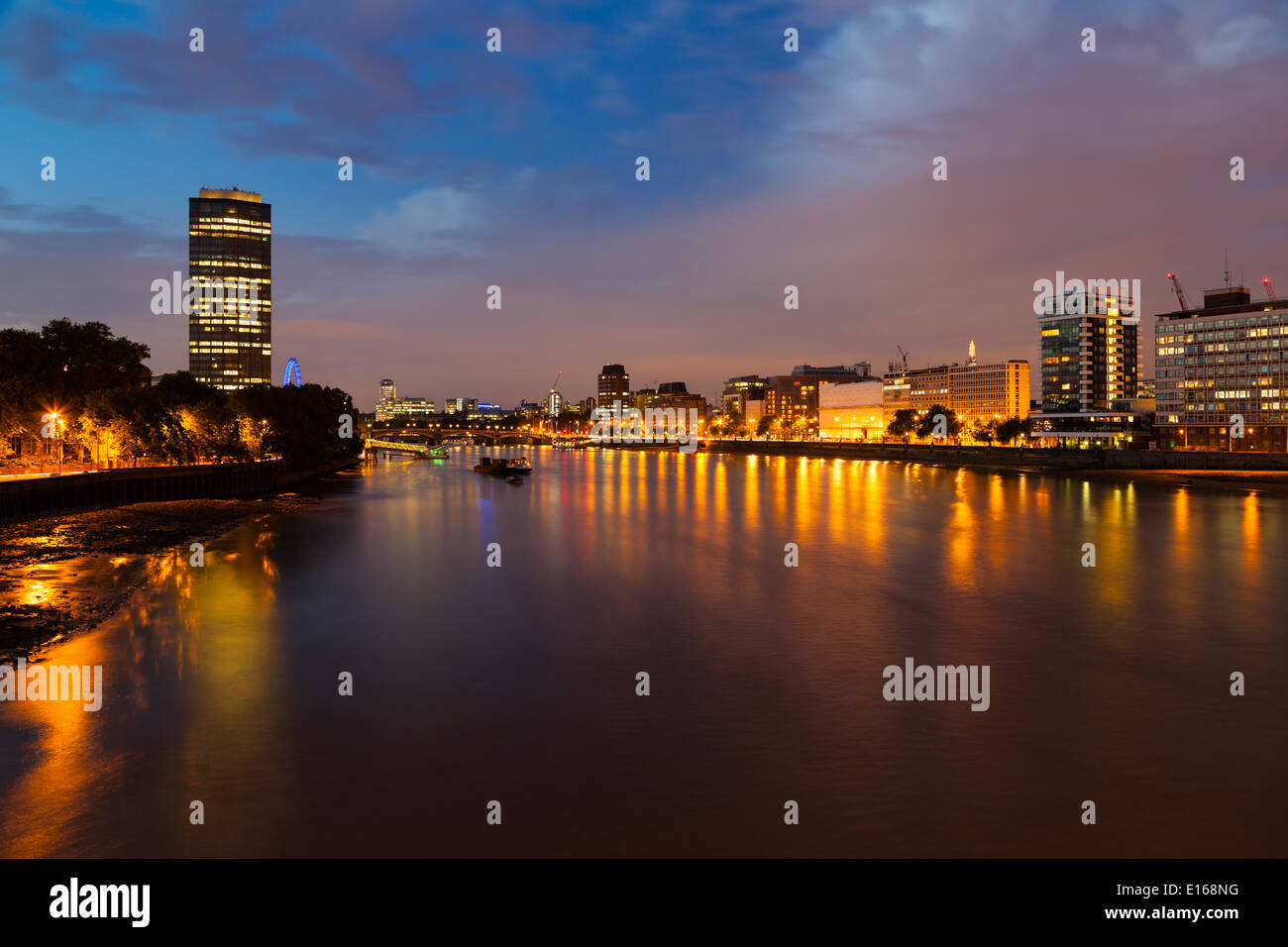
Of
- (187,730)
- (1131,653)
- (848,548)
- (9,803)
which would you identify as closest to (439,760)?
(187,730)

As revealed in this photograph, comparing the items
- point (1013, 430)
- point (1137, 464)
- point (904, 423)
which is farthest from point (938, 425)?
point (1137, 464)

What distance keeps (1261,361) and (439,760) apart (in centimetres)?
14854

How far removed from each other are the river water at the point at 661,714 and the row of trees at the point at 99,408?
96.2 ft

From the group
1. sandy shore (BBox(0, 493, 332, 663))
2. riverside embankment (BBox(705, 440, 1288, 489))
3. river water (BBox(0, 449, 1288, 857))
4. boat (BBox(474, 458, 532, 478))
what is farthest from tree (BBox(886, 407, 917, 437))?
sandy shore (BBox(0, 493, 332, 663))

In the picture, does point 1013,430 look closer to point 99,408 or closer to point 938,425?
point 938,425

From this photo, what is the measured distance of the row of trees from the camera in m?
59.4

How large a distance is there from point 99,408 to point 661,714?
57.3 meters

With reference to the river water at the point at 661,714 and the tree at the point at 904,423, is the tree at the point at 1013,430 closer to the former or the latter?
the tree at the point at 904,423

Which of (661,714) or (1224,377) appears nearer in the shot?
(661,714)

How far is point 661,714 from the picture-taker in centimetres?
1672

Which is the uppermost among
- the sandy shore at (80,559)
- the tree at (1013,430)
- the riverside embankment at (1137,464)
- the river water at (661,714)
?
the tree at (1013,430)

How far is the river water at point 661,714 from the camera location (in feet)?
38.9

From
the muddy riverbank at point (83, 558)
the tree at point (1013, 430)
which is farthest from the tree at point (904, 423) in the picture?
the muddy riverbank at point (83, 558)

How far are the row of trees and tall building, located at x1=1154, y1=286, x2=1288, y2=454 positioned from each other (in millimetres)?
129162
